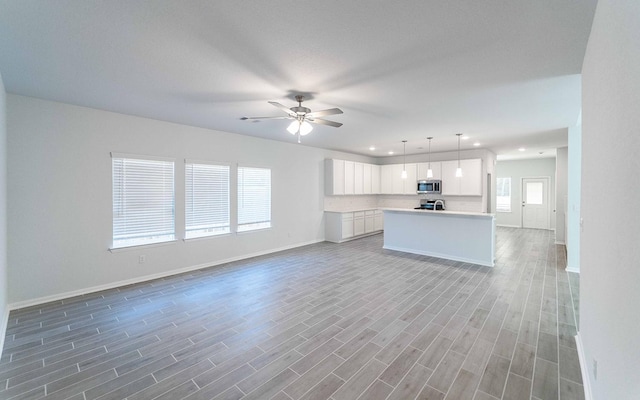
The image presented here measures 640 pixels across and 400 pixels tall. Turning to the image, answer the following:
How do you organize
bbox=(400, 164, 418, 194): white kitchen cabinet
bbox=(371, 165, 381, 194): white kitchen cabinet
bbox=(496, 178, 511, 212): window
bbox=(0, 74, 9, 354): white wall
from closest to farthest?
bbox=(0, 74, 9, 354): white wall < bbox=(400, 164, 418, 194): white kitchen cabinet < bbox=(371, 165, 381, 194): white kitchen cabinet < bbox=(496, 178, 511, 212): window

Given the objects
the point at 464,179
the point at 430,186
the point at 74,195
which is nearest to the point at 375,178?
the point at 430,186

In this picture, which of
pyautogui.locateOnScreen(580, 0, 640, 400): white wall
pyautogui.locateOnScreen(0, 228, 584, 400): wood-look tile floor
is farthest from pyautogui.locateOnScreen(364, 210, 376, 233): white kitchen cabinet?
pyautogui.locateOnScreen(580, 0, 640, 400): white wall

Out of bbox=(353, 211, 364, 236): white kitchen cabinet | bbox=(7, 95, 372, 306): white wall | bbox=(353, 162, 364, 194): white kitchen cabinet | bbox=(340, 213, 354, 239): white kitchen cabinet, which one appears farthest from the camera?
bbox=(353, 162, 364, 194): white kitchen cabinet

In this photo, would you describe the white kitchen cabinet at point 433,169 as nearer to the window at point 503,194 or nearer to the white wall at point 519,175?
the white wall at point 519,175

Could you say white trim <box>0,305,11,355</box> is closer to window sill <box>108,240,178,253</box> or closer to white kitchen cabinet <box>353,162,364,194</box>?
window sill <box>108,240,178,253</box>

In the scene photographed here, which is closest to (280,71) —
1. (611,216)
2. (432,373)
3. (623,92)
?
(623,92)

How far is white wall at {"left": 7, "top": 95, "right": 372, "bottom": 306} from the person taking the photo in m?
3.46

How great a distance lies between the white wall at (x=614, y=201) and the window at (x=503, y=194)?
1012 cm

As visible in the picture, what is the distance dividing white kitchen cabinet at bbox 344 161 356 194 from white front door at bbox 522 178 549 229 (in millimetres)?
7066

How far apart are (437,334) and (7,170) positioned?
5.59 meters

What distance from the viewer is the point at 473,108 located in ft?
12.9

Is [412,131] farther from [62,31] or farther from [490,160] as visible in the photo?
[62,31]

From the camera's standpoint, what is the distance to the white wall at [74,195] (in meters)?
3.46

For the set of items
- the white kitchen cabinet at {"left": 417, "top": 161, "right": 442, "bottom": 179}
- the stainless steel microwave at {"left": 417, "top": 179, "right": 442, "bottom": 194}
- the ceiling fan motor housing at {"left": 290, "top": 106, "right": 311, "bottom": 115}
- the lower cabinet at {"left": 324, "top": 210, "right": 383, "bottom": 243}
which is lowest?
the lower cabinet at {"left": 324, "top": 210, "right": 383, "bottom": 243}
